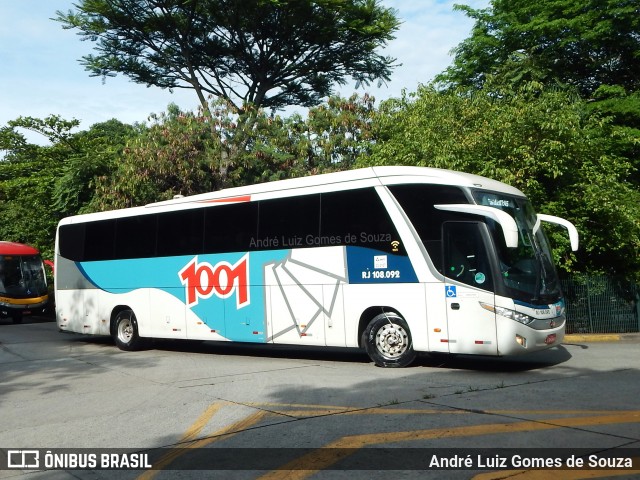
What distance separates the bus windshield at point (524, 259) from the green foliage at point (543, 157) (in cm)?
458

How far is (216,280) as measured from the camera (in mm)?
14719

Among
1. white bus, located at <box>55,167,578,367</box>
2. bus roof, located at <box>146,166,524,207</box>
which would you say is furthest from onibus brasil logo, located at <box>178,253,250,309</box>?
bus roof, located at <box>146,166,524,207</box>

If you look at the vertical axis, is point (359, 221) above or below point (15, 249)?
below

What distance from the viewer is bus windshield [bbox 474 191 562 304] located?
11.0m

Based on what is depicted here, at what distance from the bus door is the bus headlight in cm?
8

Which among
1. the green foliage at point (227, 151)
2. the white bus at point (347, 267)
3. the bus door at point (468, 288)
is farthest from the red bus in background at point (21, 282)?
the bus door at point (468, 288)

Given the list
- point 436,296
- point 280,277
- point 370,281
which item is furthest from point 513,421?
point 280,277

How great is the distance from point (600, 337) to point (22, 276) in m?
23.2

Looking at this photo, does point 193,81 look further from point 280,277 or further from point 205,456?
point 205,456

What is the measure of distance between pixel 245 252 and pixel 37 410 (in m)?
5.96

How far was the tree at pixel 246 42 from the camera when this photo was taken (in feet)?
90.4

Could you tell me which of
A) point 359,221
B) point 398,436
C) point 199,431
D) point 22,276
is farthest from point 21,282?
point 398,436

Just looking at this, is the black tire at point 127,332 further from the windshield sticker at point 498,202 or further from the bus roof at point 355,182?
the windshield sticker at point 498,202

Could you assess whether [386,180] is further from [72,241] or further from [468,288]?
[72,241]
